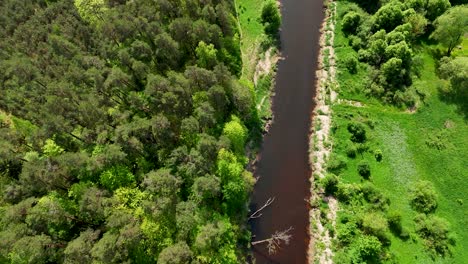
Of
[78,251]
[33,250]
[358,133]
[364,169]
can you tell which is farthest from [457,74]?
[33,250]

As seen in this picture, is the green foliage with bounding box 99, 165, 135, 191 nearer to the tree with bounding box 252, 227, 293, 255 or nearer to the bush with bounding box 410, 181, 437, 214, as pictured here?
the tree with bounding box 252, 227, 293, 255

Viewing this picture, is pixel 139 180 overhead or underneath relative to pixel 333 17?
underneath

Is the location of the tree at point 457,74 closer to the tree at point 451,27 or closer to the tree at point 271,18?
the tree at point 451,27

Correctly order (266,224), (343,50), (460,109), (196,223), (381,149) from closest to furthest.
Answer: (196,223), (266,224), (381,149), (460,109), (343,50)

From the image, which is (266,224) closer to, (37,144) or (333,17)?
(37,144)

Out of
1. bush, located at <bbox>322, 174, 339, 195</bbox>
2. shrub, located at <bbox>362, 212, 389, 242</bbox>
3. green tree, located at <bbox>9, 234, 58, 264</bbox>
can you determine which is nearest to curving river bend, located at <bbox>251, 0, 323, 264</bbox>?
bush, located at <bbox>322, 174, 339, 195</bbox>

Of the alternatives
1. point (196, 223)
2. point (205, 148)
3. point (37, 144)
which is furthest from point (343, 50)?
point (37, 144)
